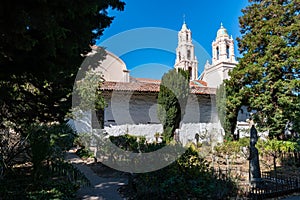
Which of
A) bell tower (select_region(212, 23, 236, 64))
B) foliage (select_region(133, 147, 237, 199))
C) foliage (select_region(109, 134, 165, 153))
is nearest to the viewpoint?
foliage (select_region(133, 147, 237, 199))

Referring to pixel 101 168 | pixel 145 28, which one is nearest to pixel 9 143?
pixel 101 168

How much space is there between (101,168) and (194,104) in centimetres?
866

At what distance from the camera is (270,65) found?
36.5 feet

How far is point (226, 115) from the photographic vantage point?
13.1 metres

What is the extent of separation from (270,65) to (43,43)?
1119 centimetres

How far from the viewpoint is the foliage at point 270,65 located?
10.7 meters

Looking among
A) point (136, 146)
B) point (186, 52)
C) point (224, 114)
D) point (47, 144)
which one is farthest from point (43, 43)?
point (186, 52)

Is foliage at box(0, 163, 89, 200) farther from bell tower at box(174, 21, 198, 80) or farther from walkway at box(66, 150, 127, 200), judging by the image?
bell tower at box(174, 21, 198, 80)

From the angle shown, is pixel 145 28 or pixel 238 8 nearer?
pixel 145 28

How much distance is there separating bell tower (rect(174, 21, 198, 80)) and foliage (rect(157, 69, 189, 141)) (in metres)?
24.0

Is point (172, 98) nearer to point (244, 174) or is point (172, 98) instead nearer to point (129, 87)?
point (129, 87)

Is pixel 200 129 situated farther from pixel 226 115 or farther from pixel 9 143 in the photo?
pixel 9 143

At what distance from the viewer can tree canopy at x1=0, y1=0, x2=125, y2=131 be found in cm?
223

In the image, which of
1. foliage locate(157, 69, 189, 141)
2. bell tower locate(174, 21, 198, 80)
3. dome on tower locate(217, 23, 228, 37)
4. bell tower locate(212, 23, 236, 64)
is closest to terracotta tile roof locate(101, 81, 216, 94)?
foliage locate(157, 69, 189, 141)
